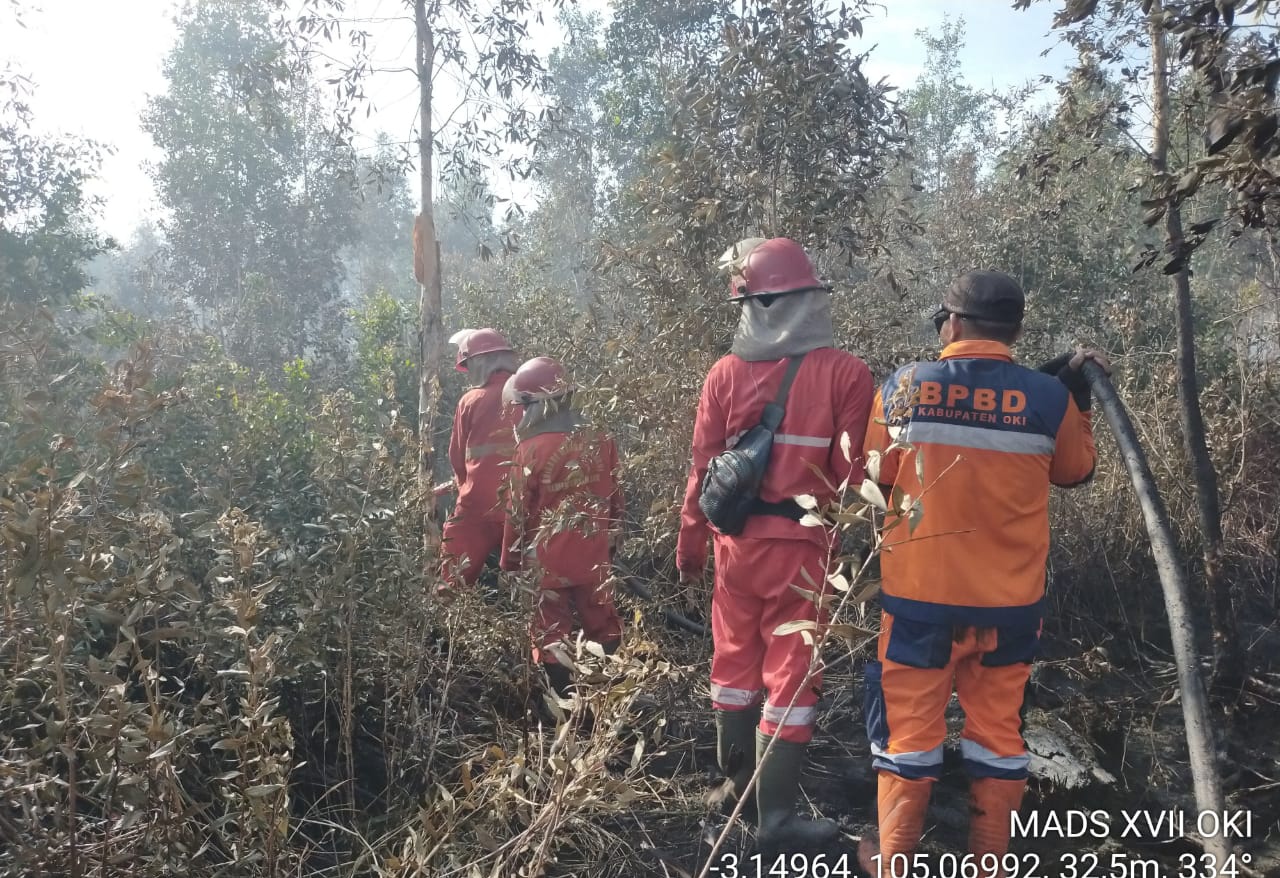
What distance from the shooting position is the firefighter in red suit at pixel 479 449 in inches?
172

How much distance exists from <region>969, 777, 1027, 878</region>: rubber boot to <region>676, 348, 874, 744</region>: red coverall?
0.53 metres

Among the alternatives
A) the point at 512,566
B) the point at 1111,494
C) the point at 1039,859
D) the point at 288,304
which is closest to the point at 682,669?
the point at 512,566

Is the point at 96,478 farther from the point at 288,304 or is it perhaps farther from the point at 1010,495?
the point at 288,304

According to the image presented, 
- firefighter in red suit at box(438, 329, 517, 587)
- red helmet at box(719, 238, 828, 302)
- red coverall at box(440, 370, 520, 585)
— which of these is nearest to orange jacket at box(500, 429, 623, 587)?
firefighter in red suit at box(438, 329, 517, 587)

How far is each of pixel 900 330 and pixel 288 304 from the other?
1829 centimetres

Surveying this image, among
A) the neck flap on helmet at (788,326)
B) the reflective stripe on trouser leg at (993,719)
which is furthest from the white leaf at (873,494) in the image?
the neck flap on helmet at (788,326)

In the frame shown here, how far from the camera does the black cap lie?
Answer: 2.58m

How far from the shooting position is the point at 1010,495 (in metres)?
2.48

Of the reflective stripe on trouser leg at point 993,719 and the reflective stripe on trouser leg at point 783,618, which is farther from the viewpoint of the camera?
the reflective stripe on trouser leg at point 783,618

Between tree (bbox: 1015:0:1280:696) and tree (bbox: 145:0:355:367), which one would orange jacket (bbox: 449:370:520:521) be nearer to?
tree (bbox: 1015:0:1280:696)

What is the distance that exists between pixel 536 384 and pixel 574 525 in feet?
2.85

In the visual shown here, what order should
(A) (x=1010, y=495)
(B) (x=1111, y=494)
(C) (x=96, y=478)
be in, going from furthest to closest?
(B) (x=1111, y=494) < (A) (x=1010, y=495) < (C) (x=96, y=478)

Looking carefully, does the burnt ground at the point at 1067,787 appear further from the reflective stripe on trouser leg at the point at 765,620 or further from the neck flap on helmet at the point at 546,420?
the neck flap on helmet at the point at 546,420

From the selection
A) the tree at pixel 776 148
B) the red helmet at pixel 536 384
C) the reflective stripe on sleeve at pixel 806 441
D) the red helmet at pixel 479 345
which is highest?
the tree at pixel 776 148
